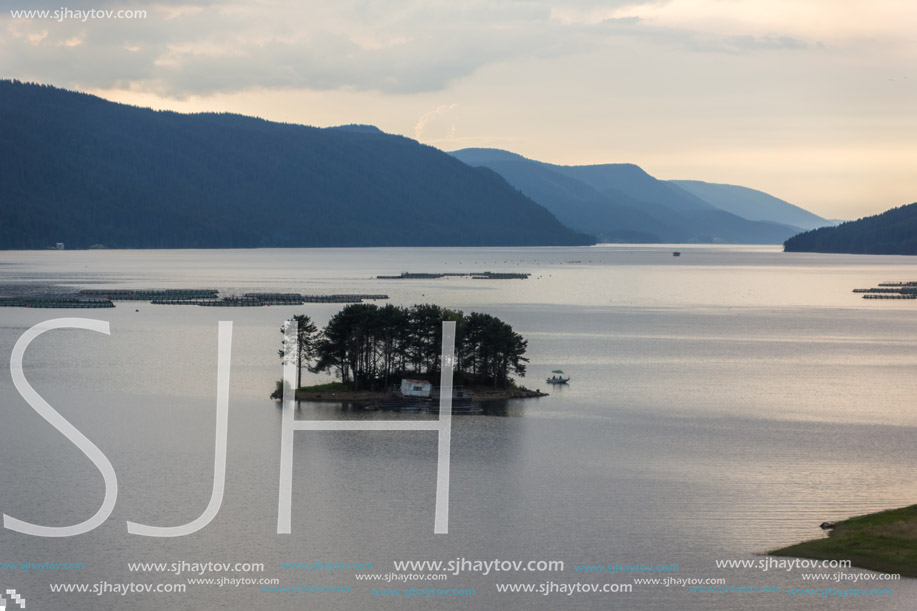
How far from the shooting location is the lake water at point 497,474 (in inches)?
1366

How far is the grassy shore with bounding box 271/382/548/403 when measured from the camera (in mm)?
67125

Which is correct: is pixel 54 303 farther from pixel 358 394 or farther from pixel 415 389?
pixel 415 389

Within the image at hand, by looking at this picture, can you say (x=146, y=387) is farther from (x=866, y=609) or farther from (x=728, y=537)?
(x=866, y=609)

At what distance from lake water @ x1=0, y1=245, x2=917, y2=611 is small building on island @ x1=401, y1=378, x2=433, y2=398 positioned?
407 cm

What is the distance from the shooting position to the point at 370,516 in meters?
41.6

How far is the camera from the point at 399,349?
69750mm

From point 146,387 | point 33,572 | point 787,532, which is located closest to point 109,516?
point 33,572

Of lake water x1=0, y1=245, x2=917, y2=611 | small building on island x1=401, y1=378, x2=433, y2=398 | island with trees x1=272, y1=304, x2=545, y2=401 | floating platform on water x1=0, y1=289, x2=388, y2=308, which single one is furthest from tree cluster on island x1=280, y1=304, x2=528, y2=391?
floating platform on water x1=0, y1=289, x2=388, y2=308

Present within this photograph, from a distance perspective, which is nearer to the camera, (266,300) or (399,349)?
(399,349)

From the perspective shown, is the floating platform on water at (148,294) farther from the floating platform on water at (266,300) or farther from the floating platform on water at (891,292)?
the floating platform on water at (891,292)

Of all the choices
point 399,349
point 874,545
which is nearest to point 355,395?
point 399,349

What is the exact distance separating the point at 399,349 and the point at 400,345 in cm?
28

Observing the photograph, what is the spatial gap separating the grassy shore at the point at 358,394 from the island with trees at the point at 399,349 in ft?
0.21

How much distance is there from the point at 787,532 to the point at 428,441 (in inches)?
926
